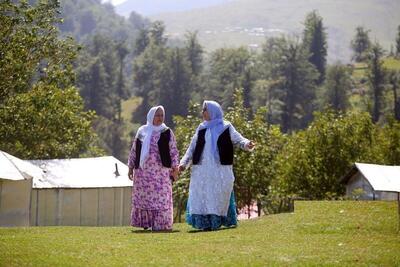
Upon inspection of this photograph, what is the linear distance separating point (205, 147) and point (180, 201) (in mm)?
17097

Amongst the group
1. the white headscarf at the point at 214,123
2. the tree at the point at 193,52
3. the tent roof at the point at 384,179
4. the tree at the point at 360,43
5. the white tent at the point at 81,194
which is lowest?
the white tent at the point at 81,194

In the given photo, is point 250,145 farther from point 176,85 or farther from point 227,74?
point 176,85

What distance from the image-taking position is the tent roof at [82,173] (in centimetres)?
2319

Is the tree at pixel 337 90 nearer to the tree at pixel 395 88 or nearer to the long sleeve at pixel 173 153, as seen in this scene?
the tree at pixel 395 88

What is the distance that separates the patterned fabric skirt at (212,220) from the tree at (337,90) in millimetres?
92589

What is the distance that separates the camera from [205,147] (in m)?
12.6

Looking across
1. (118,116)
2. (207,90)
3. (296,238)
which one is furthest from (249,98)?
(296,238)

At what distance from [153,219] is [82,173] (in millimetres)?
11683

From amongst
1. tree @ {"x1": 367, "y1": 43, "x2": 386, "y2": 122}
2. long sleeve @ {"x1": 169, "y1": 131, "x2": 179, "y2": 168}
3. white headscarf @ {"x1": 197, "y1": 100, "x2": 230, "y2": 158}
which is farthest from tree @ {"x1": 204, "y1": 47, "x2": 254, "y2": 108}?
white headscarf @ {"x1": 197, "y1": 100, "x2": 230, "y2": 158}

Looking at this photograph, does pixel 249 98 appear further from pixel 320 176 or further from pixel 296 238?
pixel 296 238

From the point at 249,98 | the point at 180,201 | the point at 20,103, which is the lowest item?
the point at 180,201

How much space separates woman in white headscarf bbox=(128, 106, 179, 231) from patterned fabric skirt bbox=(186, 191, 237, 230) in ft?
1.89

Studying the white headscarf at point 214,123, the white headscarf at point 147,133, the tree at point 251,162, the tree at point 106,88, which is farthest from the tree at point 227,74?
the white headscarf at point 214,123

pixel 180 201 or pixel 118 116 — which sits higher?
pixel 118 116
